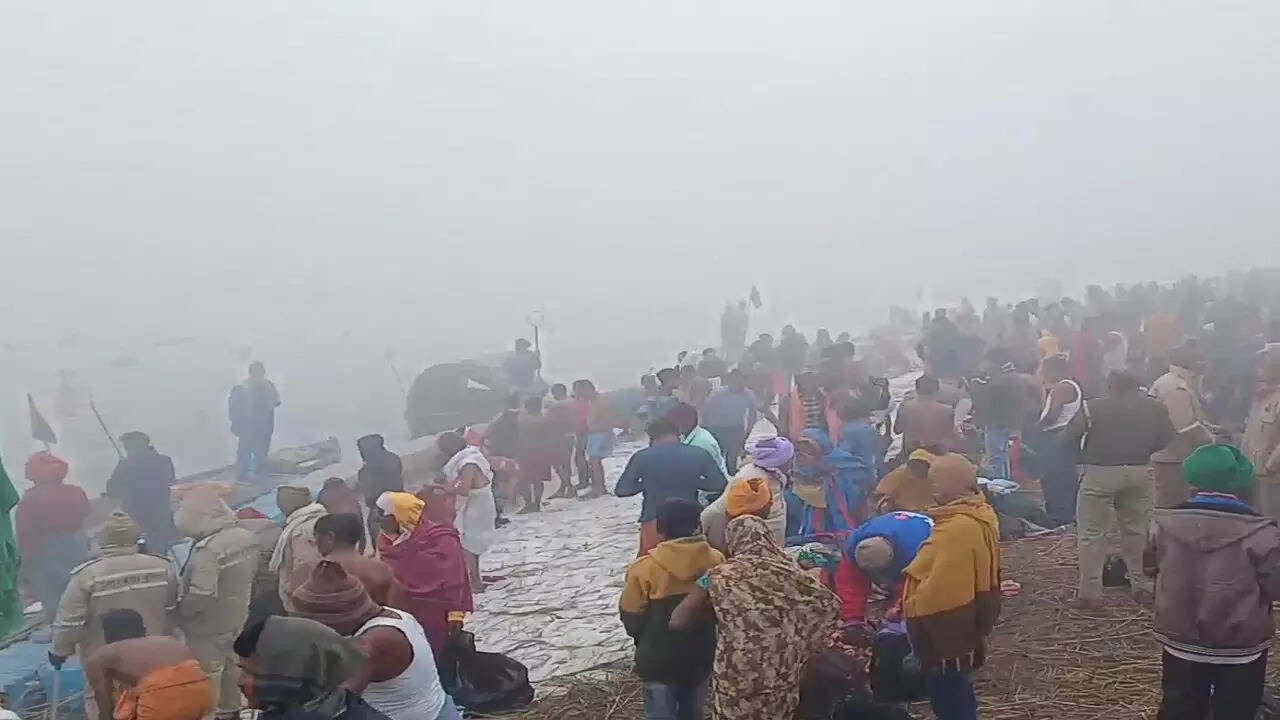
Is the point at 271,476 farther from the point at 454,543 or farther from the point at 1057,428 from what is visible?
the point at 1057,428

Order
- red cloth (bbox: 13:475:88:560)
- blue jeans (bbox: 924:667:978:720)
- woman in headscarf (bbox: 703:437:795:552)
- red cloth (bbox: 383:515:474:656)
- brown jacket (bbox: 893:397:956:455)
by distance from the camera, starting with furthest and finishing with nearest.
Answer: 1. red cloth (bbox: 13:475:88:560)
2. brown jacket (bbox: 893:397:956:455)
3. woman in headscarf (bbox: 703:437:795:552)
4. red cloth (bbox: 383:515:474:656)
5. blue jeans (bbox: 924:667:978:720)

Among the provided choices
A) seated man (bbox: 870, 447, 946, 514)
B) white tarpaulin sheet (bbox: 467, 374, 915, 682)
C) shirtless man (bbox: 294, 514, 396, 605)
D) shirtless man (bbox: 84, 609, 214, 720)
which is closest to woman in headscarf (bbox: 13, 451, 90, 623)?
white tarpaulin sheet (bbox: 467, 374, 915, 682)

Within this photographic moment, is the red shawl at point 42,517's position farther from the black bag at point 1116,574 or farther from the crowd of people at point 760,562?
the black bag at point 1116,574

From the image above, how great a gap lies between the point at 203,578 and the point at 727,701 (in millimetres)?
2737

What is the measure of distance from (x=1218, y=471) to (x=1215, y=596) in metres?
0.48

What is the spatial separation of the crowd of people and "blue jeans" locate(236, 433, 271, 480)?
12.0ft

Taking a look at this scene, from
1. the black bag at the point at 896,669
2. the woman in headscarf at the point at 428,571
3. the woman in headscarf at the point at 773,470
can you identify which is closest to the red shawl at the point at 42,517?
the woman in headscarf at the point at 428,571

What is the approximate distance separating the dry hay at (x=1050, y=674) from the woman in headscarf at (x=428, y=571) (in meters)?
0.72

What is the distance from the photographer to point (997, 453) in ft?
29.0

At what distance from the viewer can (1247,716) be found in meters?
3.62

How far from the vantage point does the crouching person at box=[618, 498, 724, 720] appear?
12.8 feet

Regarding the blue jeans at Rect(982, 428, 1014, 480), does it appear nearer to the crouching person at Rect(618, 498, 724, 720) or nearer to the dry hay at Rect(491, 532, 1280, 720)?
the dry hay at Rect(491, 532, 1280, 720)

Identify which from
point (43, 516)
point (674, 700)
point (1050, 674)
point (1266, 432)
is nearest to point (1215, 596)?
point (1050, 674)

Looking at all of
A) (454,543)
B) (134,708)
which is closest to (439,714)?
(134,708)
